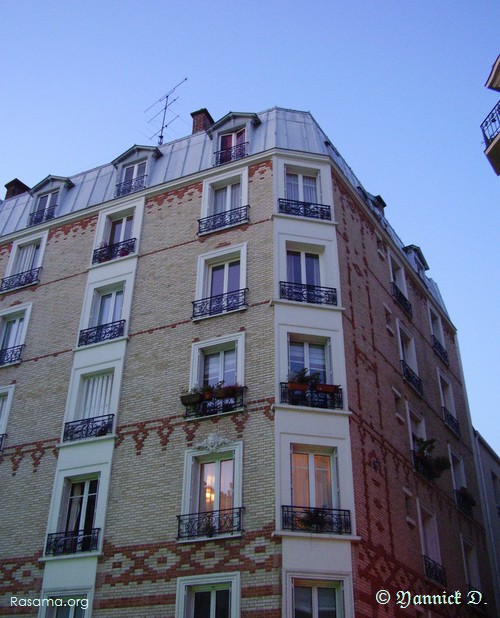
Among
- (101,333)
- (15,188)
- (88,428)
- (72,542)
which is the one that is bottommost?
(72,542)

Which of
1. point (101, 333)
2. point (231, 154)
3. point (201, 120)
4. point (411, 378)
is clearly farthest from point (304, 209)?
point (201, 120)

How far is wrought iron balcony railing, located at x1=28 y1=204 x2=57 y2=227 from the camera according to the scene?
78.1 feet

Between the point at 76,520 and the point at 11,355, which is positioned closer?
the point at 76,520

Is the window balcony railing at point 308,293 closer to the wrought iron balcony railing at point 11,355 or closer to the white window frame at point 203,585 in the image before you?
the white window frame at point 203,585

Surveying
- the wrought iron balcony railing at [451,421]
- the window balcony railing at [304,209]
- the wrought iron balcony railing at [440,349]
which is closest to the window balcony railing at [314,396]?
the window balcony railing at [304,209]

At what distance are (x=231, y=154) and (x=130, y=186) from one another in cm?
353

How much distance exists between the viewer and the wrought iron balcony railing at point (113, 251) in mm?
20891

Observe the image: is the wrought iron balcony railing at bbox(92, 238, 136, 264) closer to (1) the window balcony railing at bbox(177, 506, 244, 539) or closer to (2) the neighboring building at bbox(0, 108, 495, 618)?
(2) the neighboring building at bbox(0, 108, 495, 618)

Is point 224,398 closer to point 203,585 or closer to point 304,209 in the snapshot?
point 203,585

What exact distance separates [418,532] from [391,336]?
5817 mm

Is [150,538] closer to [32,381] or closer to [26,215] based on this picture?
[32,381]

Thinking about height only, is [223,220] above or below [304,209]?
below

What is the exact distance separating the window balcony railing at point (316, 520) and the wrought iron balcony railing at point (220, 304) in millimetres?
5372

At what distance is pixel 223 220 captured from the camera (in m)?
20.0
